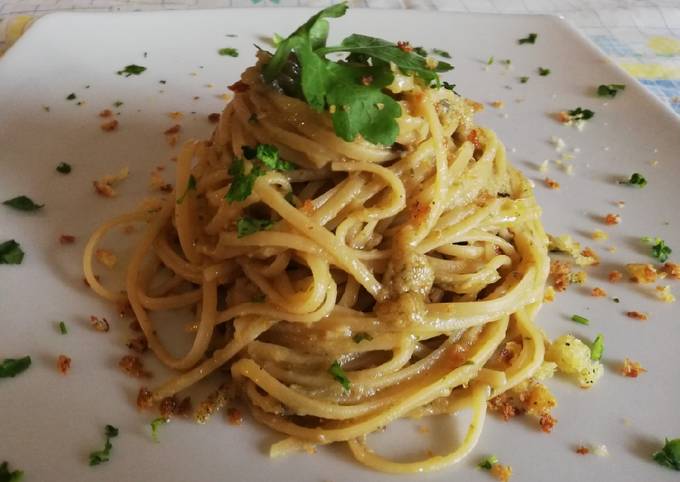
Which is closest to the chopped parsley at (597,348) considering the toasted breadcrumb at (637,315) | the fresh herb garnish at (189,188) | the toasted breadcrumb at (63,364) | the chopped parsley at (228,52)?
the toasted breadcrumb at (637,315)

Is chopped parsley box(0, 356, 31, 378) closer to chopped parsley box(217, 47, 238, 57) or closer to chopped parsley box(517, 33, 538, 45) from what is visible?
chopped parsley box(217, 47, 238, 57)

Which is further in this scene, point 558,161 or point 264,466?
point 558,161

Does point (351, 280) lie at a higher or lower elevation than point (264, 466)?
higher

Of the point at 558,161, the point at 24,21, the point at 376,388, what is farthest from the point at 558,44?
the point at 24,21

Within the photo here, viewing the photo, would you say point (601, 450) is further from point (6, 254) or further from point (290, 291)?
point (6, 254)

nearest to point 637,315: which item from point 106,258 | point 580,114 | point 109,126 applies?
point 580,114

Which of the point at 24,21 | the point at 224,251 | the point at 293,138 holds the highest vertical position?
the point at 293,138

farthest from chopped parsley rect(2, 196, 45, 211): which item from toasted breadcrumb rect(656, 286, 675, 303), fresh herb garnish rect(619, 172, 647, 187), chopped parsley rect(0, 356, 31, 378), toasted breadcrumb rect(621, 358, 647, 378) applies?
fresh herb garnish rect(619, 172, 647, 187)
